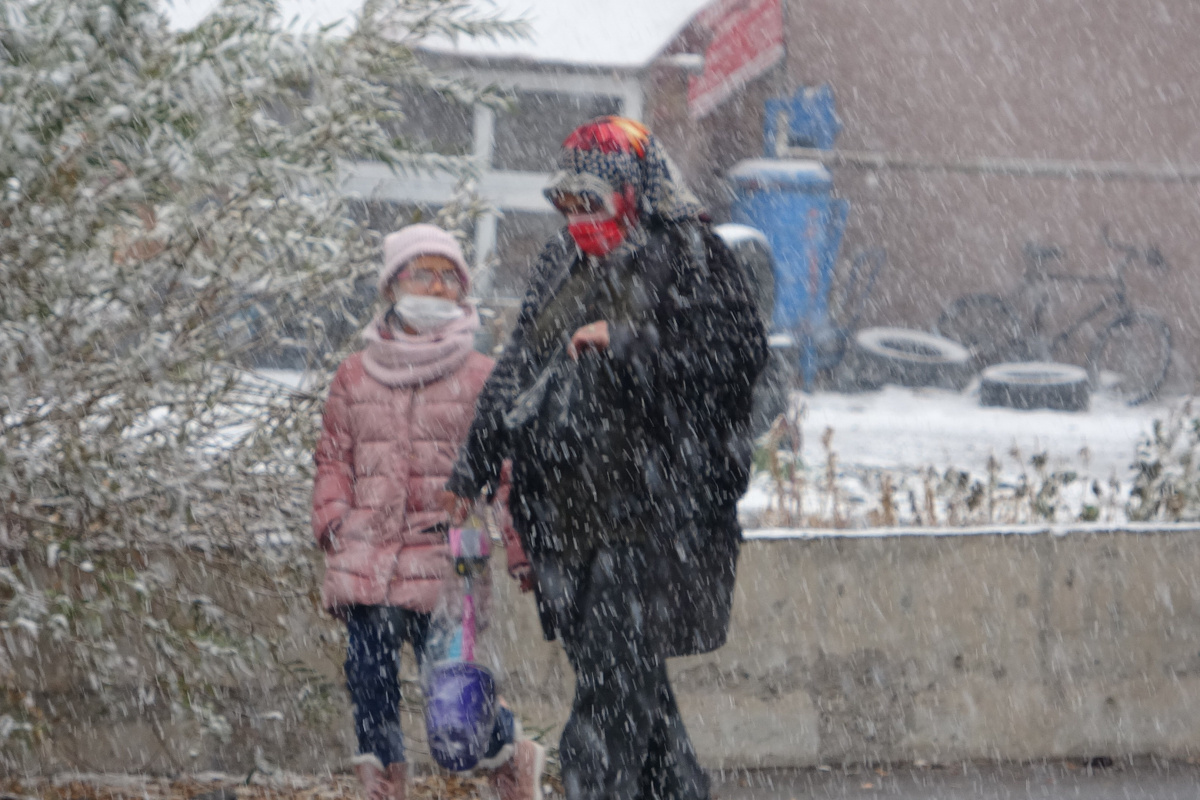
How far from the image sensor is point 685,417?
3875 millimetres

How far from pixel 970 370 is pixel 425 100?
20.8 feet

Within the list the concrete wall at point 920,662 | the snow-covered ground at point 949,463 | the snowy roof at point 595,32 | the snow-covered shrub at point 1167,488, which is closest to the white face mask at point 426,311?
the concrete wall at point 920,662

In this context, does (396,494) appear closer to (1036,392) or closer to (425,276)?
(425,276)

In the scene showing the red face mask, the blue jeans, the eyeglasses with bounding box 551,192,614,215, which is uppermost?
the eyeglasses with bounding box 551,192,614,215

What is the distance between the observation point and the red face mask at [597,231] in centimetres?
391

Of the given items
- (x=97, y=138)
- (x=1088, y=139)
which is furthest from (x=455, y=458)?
(x=1088, y=139)

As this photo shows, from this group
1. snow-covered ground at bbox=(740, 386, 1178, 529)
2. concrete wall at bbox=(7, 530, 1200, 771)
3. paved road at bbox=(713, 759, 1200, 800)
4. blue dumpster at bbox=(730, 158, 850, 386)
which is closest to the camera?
paved road at bbox=(713, 759, 1200, 800)

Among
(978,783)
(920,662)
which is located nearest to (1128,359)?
(920,662)

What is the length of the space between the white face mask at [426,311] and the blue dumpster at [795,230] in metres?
9.85

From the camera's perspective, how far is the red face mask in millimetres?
3908

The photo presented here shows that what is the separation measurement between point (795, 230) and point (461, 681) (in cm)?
1051

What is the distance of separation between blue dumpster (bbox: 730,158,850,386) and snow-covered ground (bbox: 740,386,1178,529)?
785 millimetres

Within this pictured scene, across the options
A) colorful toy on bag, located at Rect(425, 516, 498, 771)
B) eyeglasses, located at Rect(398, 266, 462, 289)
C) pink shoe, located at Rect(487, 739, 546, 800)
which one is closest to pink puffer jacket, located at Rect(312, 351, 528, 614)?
colorful toy on bag, located at Rect(425, 516, 498, 771)

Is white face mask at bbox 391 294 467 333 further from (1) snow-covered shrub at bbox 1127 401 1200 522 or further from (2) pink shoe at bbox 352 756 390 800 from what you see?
(1) snow-covered shrub at bbox 1127 401 1200 522
